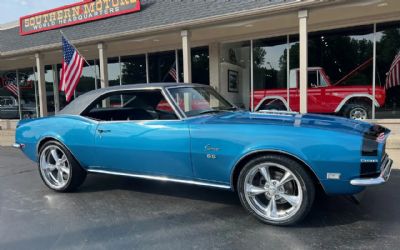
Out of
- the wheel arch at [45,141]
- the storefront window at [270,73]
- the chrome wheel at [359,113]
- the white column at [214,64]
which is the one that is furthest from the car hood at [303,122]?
the white column at [214,64]

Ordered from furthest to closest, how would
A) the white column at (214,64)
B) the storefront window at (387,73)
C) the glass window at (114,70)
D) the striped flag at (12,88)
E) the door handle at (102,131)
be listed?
the striped flag at (12,88)
the glass window at (114,70)
the white column at (214,64)
the storefront window at (387,73)
the door handle at (102,131)

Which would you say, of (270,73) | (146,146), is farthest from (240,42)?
(146,146)

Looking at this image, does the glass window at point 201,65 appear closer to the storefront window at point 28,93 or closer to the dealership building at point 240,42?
the dealership building at point 240,42

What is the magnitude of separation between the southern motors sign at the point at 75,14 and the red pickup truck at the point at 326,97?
554cm

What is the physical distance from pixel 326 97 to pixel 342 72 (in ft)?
3.15

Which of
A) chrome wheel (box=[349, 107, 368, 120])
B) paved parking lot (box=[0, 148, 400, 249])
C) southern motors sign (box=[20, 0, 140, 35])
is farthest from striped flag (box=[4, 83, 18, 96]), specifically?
chrome wheel (box=[349, 107, 368, 120])

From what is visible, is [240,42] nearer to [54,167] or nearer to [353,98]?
[353,98]

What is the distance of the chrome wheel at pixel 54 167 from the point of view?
193 inches

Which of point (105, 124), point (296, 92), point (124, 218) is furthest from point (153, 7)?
point (124, 218)

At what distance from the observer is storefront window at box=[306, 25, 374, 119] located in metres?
10.6

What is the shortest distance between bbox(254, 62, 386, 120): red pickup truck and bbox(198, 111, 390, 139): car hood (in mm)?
7386

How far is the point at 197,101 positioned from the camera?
4.46m

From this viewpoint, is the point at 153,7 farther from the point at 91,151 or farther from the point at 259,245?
the point at 259,245

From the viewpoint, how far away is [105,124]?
4.48 meters
